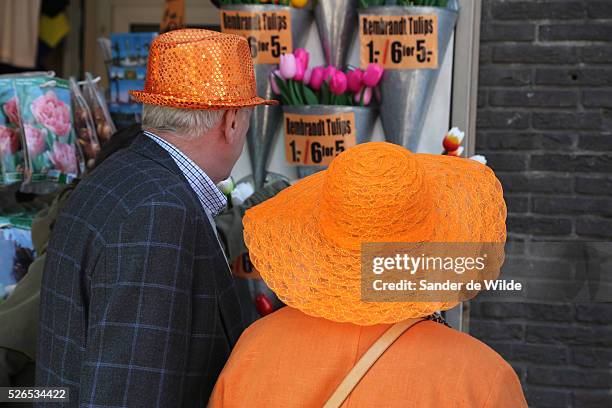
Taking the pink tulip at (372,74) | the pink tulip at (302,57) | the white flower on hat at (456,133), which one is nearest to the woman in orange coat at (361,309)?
the white flower on hat at (456,133)

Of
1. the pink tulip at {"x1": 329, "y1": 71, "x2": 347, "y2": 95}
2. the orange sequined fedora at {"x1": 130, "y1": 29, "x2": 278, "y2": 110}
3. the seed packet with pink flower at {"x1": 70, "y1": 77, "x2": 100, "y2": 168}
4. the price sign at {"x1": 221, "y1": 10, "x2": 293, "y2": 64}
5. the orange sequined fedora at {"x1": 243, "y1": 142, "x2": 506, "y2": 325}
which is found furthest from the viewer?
the seed packet with pink flower at {"x1": 70, "y1": 77, "x2": 100, "y2": 168}

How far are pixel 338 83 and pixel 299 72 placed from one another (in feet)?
0.49

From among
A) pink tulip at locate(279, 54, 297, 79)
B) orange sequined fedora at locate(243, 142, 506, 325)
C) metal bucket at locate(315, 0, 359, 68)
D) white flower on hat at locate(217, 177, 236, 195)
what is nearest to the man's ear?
orange sequined fedora at locate(243, 142, 506, 325)

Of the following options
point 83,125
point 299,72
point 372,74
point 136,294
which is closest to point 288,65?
point 299,72

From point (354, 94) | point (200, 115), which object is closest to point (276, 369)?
point (200, 115)

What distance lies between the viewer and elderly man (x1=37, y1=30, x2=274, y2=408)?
1.49m

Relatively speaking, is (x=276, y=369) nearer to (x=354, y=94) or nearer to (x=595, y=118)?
(x=354, y=94)

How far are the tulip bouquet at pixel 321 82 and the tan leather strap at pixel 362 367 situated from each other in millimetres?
1453

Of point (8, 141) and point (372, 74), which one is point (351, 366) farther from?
point (8, 141)

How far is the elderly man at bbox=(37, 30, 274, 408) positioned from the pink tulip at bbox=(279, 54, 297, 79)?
2.74 ft

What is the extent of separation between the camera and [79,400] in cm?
156

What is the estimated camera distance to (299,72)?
263 cm

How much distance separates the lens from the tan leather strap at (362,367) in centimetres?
122

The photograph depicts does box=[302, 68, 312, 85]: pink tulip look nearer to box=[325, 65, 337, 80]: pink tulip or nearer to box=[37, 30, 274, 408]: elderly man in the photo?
box=[325, 65, 337, 80]: pink tulip
